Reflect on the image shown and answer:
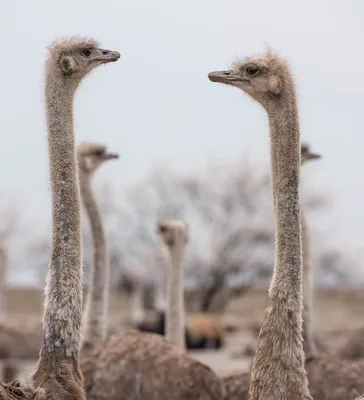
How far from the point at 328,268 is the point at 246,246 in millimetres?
3871

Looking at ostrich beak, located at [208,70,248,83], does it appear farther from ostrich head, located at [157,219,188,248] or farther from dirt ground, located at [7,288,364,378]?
dirt ground, located at [7,288,364,378]

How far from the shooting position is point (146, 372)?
6.78 m

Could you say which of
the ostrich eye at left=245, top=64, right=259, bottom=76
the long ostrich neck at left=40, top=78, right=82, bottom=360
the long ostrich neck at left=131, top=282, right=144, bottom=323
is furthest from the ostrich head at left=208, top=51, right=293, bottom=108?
the long ostrich neck at left=131, top=282, right=144, bottom=323

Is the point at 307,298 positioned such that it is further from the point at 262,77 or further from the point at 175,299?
the point at 262,77

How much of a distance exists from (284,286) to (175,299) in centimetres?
426

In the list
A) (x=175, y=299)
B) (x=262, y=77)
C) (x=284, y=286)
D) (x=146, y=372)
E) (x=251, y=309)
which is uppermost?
(x=251, y=309)

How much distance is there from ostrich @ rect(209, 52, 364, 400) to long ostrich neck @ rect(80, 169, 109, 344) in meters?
3.45

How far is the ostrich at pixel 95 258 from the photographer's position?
833cm

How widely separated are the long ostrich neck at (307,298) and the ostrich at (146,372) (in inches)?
31.6

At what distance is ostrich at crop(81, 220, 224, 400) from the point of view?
6.68m

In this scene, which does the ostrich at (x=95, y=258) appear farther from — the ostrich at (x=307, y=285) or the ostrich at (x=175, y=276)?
the ostrich at (x=307, y=285)

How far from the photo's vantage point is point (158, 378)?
6.73 meters

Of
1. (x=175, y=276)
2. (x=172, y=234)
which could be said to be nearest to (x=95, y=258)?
(x=175, y=276)

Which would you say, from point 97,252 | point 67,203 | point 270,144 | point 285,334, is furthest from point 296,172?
point 97,252
